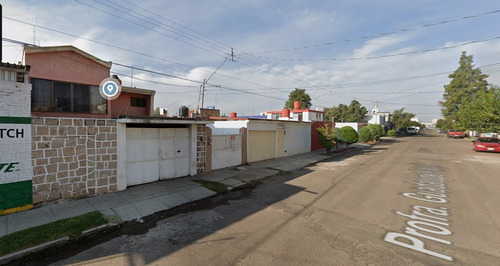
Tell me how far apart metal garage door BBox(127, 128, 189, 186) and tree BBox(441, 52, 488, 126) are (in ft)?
180

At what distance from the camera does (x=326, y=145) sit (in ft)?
56.3

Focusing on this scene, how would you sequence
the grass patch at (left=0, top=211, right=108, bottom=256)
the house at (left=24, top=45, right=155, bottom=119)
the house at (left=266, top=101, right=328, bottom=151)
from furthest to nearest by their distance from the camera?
the house at (left=266, top=101, right=328, bottom=151), the house at (left=24, top=45, right=155, bottom=119), the grass patch at (left=0, top=211, right=108, bottom=256)

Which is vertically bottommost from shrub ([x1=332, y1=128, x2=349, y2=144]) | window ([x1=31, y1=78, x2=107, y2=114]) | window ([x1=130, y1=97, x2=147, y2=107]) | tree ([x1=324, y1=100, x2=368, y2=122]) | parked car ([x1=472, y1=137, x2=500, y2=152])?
parked car ([x1=472, y1=137, x2=500, y2=152])

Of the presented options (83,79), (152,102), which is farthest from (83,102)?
(152,102)

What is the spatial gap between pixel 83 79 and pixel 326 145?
1683 cm

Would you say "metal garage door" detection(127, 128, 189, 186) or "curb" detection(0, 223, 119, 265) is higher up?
"metal garage door" detection(127, 128, 189, 186)

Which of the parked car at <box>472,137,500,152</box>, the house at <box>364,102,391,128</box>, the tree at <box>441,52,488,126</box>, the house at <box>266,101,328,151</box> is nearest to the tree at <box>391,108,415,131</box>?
the house at <box>364,102,391,128</box>

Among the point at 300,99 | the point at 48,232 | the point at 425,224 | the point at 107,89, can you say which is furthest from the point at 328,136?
the point at 300,99

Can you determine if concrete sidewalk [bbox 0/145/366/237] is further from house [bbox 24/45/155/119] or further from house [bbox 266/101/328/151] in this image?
house [bbox 266/101/328/151]

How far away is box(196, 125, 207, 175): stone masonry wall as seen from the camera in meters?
9.47

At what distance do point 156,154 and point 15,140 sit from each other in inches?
149

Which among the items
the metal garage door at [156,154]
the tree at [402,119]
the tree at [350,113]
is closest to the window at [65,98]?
the metal garage door at [156,154]

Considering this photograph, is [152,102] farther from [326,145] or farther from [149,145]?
[326,145]

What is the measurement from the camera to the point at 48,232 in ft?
14.1
